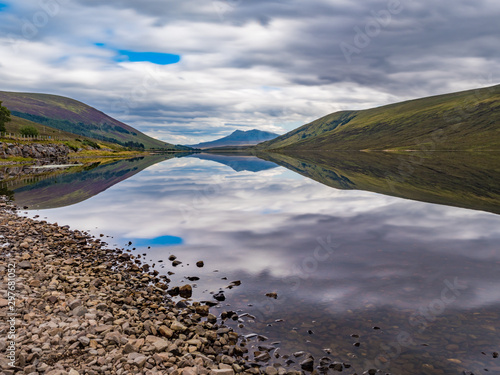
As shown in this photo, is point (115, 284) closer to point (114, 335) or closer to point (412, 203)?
point (114, 335)

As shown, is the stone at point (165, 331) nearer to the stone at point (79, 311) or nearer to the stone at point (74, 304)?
the stone at point (79, 311)

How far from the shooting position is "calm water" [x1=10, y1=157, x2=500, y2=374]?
1445 cm

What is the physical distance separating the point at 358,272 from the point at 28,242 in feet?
79.5

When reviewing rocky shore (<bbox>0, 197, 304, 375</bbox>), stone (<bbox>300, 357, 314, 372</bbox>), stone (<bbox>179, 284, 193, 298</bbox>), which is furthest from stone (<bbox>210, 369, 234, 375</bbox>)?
stone (<bbox>179, 284, 193, 298</bbox>)

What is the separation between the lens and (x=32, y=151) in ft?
514

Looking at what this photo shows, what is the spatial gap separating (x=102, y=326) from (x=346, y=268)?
16159 mm

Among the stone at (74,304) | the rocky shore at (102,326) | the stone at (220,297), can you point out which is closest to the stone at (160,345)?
the rocky shore at (102,326)

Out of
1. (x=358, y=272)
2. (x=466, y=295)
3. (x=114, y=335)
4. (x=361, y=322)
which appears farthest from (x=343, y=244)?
(x=114, y=335)

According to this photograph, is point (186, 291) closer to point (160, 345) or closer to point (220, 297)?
point (220, 297)

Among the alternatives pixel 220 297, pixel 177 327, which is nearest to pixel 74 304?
pixel 177 327

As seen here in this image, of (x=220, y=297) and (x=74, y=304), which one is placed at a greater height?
(x=74, y=304)

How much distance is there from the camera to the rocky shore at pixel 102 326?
453 inches

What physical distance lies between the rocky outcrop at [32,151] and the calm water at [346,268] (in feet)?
386

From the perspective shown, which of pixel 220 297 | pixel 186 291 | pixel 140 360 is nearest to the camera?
pixel 140 360
